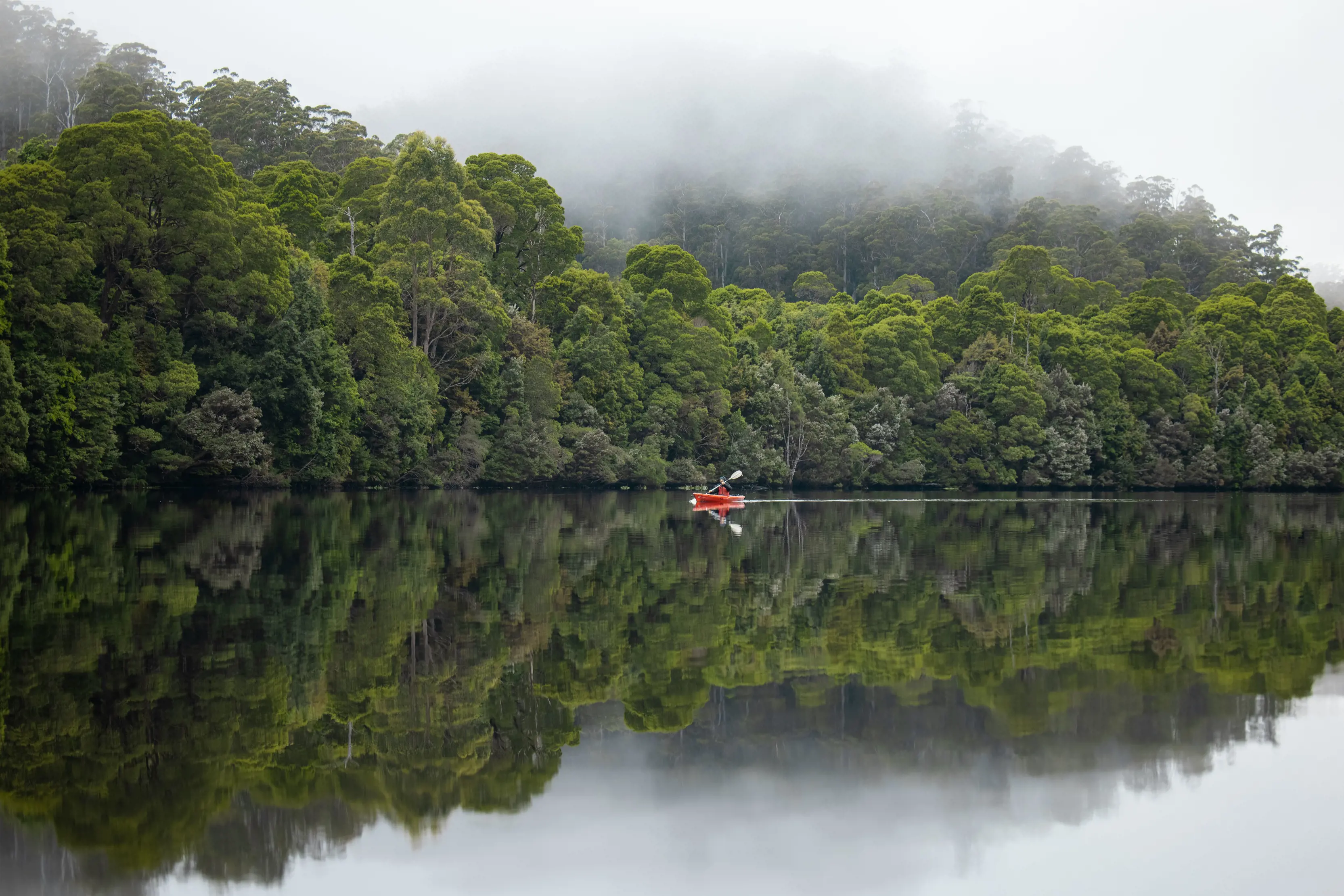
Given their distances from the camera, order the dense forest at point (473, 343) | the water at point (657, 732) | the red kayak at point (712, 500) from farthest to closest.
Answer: the red kayak at point (712, 500) < the dense forest at point (473, 343) < the water at point (657, 732)

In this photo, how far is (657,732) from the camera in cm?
852

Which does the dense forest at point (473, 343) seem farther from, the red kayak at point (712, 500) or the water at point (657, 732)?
the water at point (657, 732)

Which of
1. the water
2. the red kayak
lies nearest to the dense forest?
the red kayak

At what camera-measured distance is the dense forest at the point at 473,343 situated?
4234cm

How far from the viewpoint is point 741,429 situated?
238ft

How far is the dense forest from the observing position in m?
42.3

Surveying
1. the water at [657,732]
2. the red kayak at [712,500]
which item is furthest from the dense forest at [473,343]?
the water at [657,732]

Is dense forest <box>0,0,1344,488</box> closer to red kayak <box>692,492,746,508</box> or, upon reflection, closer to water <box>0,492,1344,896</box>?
red kayak <box>692,492,746,508</box>

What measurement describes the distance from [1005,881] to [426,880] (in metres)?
2.92

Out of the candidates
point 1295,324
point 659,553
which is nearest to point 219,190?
point 659,553

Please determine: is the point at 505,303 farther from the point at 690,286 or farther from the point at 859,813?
the point at 859,813

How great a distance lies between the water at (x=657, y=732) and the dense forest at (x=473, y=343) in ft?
86.8

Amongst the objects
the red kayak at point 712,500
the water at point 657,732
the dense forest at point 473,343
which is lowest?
the red kayak at point 712,500

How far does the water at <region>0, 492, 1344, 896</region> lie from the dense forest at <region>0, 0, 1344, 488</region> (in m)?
26.5
